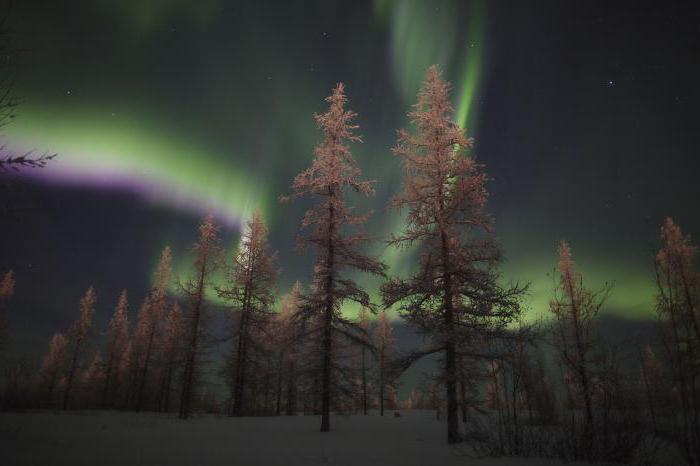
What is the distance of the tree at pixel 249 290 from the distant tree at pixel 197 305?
1.33m

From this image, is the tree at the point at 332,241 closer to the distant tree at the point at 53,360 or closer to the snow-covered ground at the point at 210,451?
the snow-covered ground at the point at 210,451

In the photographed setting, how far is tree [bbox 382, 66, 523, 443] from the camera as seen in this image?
11570 millimetres

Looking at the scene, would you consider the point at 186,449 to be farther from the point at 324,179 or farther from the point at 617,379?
the point at 324,179

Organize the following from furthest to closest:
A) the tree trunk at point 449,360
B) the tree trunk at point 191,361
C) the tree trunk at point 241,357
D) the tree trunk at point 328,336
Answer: the tree trunk at point 241,357 → the tree trunk at point 191,361 → the tree trunk at point 328,336 → the tree trunk at point 449,360

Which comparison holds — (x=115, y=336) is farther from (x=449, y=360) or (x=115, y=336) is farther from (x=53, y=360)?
(x=449, y=360)

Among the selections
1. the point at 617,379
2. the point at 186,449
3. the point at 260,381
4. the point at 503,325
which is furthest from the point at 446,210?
the point at 260,381

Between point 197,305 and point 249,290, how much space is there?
3451 mm

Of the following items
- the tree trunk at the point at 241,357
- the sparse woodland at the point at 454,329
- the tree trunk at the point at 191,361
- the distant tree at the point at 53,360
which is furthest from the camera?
the distant tree at the point at 53,360

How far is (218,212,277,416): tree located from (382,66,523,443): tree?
14052mm

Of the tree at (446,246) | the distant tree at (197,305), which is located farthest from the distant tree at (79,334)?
the tree at (446,246)

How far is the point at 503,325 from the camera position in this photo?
1137cm

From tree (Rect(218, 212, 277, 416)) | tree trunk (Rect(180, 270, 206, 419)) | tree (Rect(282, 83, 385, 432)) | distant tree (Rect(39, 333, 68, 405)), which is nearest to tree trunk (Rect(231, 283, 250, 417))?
tree (Rect(218, 212, 277, 416))

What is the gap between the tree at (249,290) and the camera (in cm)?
2328

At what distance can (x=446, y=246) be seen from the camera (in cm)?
1274
